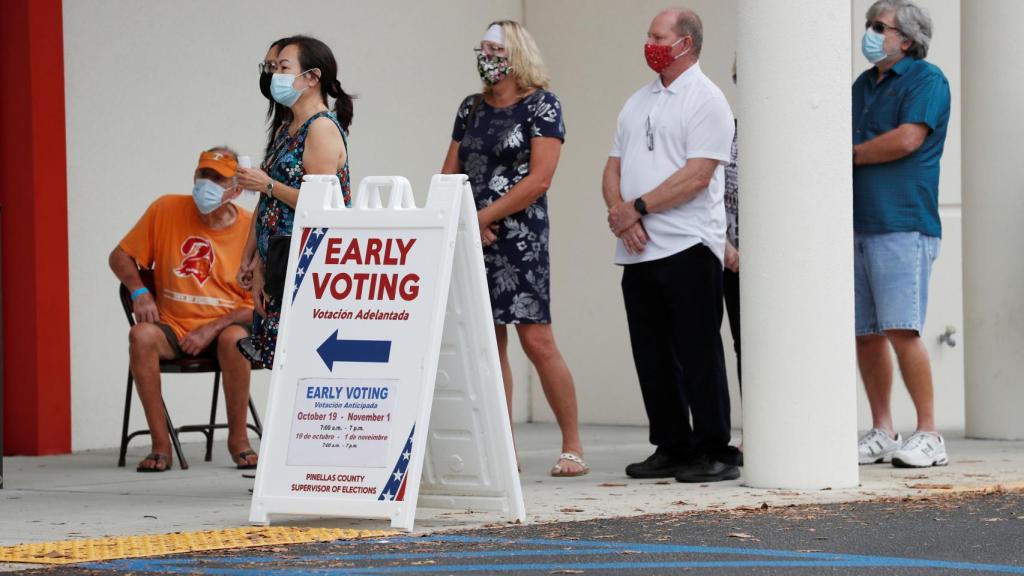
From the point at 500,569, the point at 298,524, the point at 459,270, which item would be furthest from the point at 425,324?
the point at 500,569

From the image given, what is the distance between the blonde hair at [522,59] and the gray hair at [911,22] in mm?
1433

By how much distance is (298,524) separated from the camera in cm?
543

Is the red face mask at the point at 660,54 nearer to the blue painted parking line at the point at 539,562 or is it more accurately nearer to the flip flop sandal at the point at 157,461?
the blue painted parking line at the point at 539,562

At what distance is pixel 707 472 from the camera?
259 inches

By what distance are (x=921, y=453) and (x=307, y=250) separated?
112 inches

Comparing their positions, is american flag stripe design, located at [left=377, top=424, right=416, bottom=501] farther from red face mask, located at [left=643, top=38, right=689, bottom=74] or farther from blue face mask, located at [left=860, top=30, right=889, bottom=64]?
blue face mask, located at [left=860, top=30, right=889, bottom=64]

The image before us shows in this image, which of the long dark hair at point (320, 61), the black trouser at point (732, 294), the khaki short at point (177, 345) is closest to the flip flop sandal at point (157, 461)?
the khaki short at point (177, 345)

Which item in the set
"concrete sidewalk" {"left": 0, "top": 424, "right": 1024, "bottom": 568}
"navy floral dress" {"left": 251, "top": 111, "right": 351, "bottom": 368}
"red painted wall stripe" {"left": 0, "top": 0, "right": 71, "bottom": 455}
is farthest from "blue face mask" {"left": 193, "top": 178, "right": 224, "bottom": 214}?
"navy floral dress" {"left": 251, "top": 111, "right": 351, "bottom": 368}

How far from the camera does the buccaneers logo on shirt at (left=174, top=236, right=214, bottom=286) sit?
26.0ft

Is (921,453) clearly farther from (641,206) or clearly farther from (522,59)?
(522,59)

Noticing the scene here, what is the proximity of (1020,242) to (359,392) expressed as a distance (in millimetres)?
4580

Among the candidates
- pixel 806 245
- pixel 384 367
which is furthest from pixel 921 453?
pixel 384 367

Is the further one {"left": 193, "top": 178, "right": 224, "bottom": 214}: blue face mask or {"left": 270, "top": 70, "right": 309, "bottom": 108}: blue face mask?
{"left": 193, "top": 178, "right": 224, "bottom": 214}: blue face mask

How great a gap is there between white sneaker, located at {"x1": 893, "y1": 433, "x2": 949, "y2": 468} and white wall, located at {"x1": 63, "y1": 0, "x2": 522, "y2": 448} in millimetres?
4036
